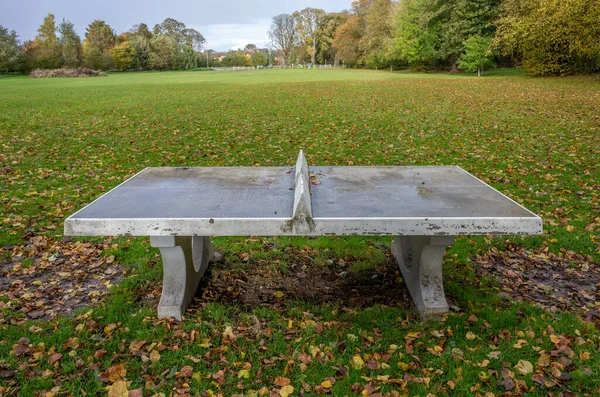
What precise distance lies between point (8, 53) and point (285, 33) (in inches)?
2696

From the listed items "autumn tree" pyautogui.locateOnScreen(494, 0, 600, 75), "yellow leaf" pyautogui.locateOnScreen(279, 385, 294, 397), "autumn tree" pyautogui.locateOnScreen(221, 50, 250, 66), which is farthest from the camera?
"autumn tree" pyautogui.locateOnScreen(221, 50, 250, 66)

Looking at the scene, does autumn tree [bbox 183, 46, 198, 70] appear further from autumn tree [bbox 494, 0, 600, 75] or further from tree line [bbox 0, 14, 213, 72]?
autumn tree [bbox 494, 0, 600, 75]

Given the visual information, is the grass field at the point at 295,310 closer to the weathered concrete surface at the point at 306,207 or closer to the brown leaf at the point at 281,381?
the brown leaf at the point at 281,381

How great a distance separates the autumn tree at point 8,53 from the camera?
190 ft

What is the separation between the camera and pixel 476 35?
136ft

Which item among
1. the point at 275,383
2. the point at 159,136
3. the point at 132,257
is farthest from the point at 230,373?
the point at 159,136

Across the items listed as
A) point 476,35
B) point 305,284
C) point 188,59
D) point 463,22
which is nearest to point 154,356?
A: point 305,284

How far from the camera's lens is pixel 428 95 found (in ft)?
71.1

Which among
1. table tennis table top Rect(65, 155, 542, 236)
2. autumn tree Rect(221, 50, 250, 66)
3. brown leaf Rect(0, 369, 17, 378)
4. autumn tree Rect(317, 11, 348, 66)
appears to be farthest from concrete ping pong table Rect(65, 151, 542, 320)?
autumn tree Rect(221, 50, 250, 66)

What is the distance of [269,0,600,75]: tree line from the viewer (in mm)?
24422

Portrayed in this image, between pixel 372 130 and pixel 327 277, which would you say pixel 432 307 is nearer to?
pixel 327 277

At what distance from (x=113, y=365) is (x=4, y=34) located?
7600cm

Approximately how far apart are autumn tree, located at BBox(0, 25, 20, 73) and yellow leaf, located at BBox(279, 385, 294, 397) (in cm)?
6929

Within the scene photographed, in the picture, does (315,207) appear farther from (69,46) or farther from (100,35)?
(100,35)
